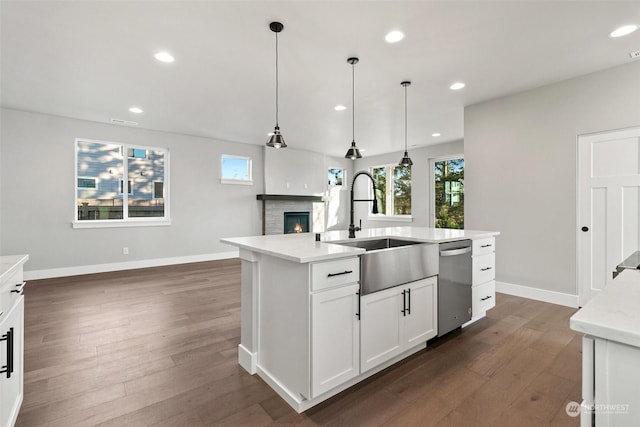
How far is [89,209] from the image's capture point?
5090 millimetres

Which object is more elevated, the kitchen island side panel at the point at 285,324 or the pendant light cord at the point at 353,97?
the pendant light cord at the point at 353,97

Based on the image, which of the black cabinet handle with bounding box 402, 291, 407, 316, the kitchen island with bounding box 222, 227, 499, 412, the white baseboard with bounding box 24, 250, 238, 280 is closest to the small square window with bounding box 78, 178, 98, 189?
the white baseboard with bounding box 24, 250, 238, 280

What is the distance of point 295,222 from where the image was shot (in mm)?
7484

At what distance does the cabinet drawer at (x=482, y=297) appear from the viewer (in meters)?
2.85

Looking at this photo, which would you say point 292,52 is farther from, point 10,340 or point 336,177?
point 336,177

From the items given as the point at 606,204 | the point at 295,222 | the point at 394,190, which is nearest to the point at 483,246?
the point at 606,204

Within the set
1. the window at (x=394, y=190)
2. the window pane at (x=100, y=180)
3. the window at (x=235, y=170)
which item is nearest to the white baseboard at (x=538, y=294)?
the window at (x=394, y=190)

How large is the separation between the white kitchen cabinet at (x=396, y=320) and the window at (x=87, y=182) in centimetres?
543

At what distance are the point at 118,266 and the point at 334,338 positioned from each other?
204 inches

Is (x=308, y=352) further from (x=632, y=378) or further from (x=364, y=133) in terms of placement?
(x=364, y=133)

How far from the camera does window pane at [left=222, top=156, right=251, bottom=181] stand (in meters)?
6.56

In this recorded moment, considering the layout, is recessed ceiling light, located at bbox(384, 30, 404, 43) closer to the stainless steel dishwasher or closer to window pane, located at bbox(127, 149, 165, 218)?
the stainless steel dishwasher

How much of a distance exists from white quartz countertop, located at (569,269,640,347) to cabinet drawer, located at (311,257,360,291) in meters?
1.12

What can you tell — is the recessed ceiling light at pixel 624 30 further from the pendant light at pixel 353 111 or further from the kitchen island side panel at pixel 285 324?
the kitchen island side panel at pixel 285 324
